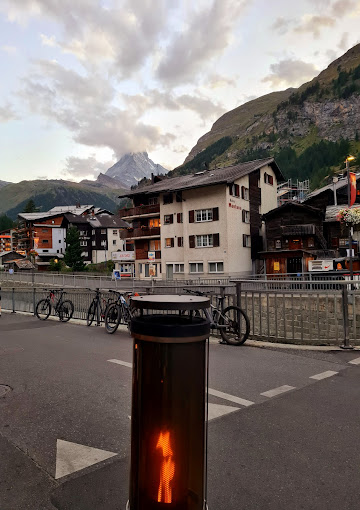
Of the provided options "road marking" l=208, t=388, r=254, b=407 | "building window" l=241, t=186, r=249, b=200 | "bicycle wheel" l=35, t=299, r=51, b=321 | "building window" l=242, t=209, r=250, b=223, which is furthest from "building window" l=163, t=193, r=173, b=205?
"road marking" l=208, t=388, r=254, b=407

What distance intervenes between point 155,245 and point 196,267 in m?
8.60

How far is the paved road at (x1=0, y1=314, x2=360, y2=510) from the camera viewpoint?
8.80 feet

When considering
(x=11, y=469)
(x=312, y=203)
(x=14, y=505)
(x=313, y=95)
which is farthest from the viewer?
(x=313, y=95)

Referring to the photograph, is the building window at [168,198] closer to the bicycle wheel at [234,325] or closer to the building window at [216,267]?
the building window at [216,267]

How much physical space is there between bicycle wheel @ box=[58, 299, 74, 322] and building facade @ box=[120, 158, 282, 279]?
86.1 feet

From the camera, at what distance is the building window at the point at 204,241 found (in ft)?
130

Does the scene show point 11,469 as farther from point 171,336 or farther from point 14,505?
point 171,336

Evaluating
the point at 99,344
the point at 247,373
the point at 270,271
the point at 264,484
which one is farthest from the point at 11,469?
the point at 270,271

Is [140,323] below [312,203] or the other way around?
below

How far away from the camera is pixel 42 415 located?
14.0 ft

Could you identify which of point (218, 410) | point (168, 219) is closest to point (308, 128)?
point (168, 219)

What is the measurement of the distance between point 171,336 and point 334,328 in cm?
725

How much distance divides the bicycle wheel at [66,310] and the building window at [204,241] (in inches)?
1084

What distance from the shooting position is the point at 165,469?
1.80 m
